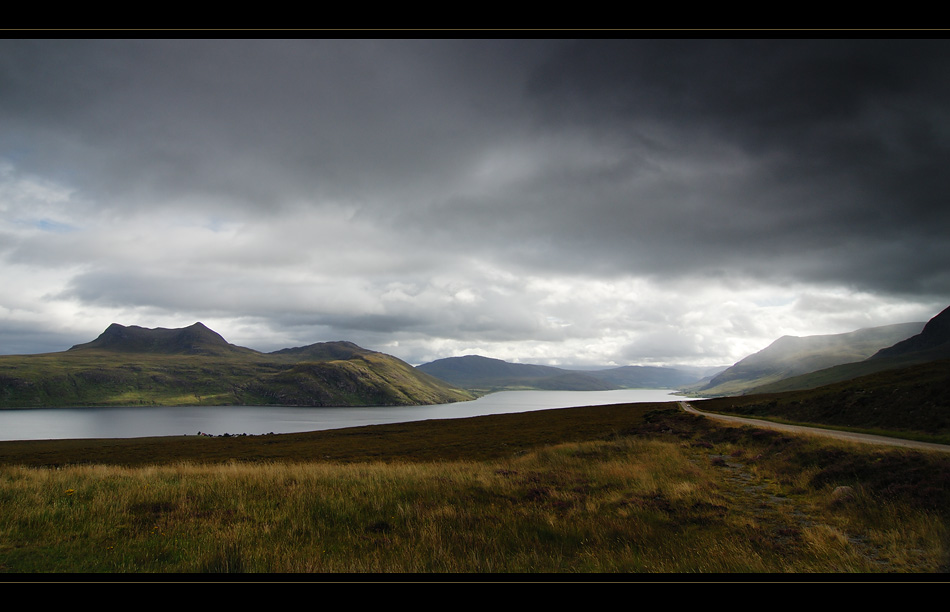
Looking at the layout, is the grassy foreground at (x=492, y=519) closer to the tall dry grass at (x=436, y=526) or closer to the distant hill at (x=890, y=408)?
the tall dry grass at (x=436, y=526)

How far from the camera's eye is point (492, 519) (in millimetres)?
10000

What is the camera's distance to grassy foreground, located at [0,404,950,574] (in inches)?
290

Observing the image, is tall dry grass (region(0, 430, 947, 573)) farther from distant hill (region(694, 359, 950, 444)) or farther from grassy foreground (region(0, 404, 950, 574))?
distant hill (region(694, 359, 950, 444))

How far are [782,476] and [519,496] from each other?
1170cm

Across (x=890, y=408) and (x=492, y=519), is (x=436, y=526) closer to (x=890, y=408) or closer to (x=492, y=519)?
(x=492, y=519)

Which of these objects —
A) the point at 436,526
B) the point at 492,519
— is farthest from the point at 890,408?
the point at 436,526

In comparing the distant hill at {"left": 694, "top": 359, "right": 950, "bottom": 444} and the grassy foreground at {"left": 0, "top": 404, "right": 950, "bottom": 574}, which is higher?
the grassy foreground at {"left": 0, "top": 404, "right": 950, "bottom": 574}

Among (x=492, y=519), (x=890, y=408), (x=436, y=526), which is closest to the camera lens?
(x=436, y=526)

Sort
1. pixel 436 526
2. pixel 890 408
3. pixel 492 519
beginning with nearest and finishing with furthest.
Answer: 1. pixel 436 526
2. pixel 492 519
3. pixel 890 408

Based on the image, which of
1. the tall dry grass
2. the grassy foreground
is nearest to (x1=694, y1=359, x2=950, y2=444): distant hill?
the grassy foreground
